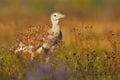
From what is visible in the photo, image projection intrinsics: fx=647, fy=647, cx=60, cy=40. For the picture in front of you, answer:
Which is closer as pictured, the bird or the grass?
the grass

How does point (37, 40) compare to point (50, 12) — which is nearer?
point (37, 40)

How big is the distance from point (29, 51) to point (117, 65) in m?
1.65

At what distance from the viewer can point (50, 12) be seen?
1936 centimetres

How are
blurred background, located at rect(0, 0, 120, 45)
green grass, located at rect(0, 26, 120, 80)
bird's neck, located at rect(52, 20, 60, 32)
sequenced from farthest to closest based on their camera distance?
bird's neck, located at rect(52, 20, 60, 32)
blurred background, located at rect(0, 0, 120, 45)
green grass, located at rect(0, 26, 120, 80)

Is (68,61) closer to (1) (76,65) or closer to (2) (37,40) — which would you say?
(1) (76,65)

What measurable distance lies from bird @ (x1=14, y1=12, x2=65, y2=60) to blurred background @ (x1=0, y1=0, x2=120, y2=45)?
0.64ft

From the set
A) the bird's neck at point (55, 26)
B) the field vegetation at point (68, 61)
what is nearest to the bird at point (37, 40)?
the bird's neck at point (55, 26)

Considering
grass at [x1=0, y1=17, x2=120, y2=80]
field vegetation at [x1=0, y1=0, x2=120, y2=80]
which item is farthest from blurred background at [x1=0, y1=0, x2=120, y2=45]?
grass at [x1=0, y1=17, x2=120, y2=80]

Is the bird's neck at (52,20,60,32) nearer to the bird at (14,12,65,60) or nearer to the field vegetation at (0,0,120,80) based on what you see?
the bird at (14,12,65,60)

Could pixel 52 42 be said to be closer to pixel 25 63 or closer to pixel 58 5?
pixel 25 63

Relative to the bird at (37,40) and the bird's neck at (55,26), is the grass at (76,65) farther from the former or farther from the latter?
the bird's neck at (55,26)

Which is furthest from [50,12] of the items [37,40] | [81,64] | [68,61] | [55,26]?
[68,61]

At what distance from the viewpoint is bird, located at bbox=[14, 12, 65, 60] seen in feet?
24.1

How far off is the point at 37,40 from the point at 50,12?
11974 mm
